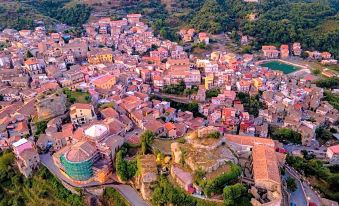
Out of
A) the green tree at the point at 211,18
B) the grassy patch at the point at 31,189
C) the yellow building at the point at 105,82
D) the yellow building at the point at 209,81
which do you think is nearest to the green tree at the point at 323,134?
the yellow building at the point at 209,81

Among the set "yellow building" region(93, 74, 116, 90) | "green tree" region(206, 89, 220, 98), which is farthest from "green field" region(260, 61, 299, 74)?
"yellow building" region(93, 74, 116, 90)

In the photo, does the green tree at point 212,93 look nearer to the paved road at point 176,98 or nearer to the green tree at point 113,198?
the paved road at point 176,98

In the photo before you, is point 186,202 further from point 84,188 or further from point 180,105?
point 180,105

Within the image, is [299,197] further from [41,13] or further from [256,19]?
[41,13]

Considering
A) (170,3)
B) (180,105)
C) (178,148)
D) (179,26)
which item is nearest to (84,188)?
(178,148)

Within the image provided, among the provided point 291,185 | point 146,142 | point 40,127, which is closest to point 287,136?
point 291,185

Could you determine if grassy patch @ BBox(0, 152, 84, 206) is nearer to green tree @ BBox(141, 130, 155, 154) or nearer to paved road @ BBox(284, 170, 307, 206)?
green tree @ BBox(141, 130, 155, 154)
